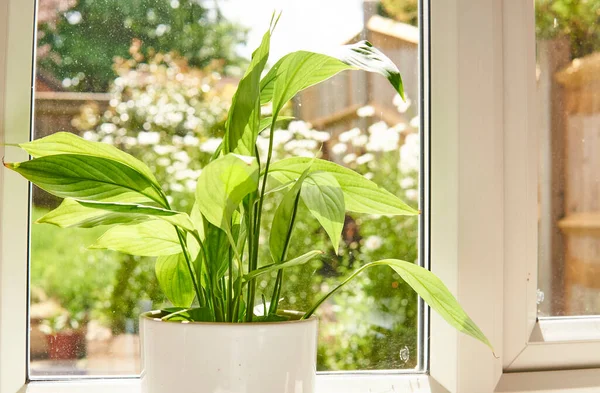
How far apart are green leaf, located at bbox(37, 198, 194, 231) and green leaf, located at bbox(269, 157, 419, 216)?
0.52 ft

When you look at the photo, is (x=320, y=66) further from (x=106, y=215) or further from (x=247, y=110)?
(x=106, y=215)

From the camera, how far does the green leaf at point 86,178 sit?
0.65m

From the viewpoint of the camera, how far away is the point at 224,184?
0.61m

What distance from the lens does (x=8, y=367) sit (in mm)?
914

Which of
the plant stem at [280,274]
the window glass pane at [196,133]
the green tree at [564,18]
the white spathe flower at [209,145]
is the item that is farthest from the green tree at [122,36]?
the plant stem at [280,274]

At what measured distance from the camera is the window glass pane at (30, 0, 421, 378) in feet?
3.19

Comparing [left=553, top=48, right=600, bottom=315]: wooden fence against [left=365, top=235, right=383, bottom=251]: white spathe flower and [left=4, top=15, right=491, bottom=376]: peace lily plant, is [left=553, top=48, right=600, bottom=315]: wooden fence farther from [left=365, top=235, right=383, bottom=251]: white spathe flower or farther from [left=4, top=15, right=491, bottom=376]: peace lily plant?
[left=4, top=15, right=491, bottom=376]: peace lily plant

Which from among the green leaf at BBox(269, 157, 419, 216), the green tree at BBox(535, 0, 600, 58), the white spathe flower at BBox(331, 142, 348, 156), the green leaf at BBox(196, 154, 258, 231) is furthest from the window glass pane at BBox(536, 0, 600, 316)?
the green leaf at BBox(196, 154, 258, 231)

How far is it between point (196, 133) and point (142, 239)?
29 cm

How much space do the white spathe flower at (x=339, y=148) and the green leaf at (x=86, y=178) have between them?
0.38 meters

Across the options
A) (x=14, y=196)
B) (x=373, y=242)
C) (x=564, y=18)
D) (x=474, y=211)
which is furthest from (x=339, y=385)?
(x=564, y=18)

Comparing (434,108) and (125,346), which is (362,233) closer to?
(434,108)

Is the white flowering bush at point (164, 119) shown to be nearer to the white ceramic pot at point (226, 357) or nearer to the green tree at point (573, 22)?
the white ceramic pot at point (226, 357)

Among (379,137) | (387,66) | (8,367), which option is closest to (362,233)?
(379,137)
